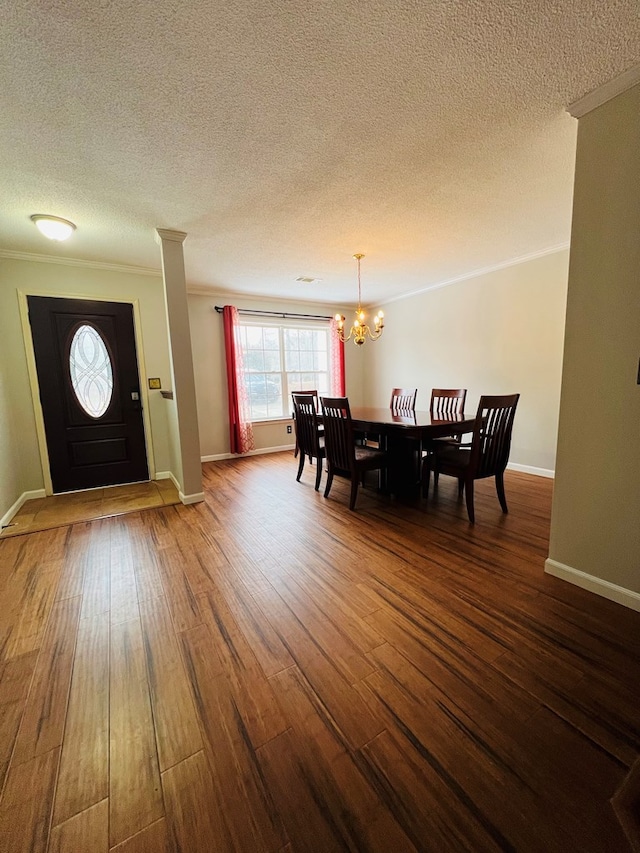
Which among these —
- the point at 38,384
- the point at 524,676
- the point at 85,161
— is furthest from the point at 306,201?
the point at 38,384

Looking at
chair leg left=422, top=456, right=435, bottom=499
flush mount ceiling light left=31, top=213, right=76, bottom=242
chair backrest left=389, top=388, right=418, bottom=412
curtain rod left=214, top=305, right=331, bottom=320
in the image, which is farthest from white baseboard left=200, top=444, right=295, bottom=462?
flush mount ceiling light left=31, top=213, right=76, bottom=242

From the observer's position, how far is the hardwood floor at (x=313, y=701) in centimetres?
82

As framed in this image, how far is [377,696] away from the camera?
3.76 feet

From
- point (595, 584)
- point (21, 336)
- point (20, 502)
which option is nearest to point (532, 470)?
point (595, 584)

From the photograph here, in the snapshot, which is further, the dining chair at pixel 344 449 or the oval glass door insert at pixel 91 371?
the oval glass door insert at pixel 91 371

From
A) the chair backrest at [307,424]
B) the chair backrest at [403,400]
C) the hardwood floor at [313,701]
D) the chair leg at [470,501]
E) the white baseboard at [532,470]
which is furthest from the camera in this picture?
the chair backrest at [403,400]

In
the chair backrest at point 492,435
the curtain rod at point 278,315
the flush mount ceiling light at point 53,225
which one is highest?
the flush mount ceiling light at point 53,225

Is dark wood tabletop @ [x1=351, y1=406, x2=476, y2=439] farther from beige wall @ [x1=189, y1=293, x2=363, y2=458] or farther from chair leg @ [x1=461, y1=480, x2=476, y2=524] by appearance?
beige wall @ [x1=189, y1=293, x2=363, y2=458]

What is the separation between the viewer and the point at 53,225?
2.46 metres

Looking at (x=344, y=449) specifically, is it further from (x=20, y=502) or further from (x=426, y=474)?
(x=20, y=502)

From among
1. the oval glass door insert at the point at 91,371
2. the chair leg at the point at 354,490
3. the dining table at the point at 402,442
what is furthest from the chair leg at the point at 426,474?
the oval glass door insert at the point at 91,371

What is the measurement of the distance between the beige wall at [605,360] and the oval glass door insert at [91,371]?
4152 millimetres

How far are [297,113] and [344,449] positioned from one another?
216 centimetres

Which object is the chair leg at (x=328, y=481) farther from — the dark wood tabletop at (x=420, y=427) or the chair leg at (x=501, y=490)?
the chair leg at (x=501, y=490)
